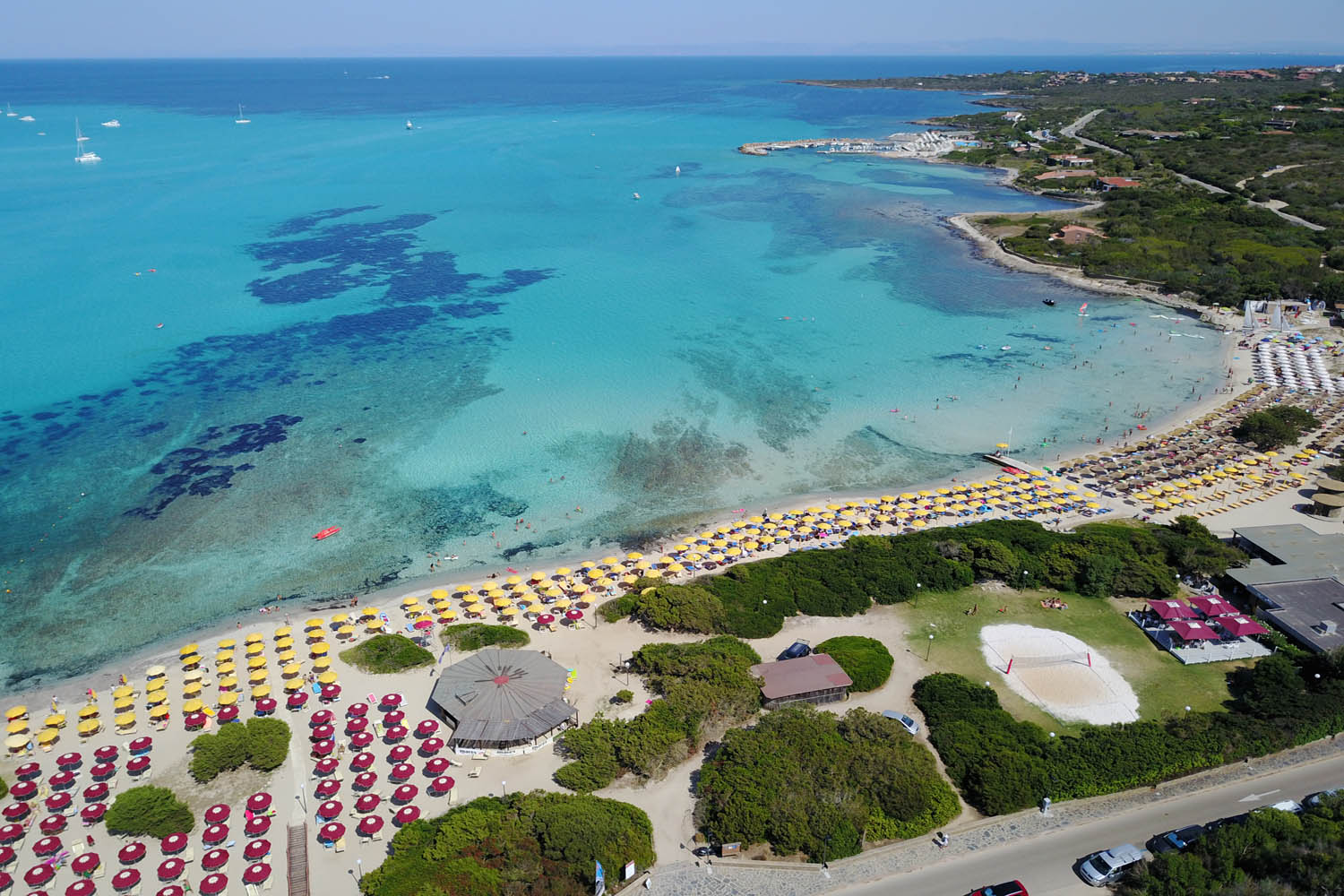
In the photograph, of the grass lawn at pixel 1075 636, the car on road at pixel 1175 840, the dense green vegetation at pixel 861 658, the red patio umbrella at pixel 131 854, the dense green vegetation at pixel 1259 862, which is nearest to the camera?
the dense green vegetation at pixel 1259 862

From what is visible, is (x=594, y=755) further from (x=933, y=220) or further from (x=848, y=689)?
(x=933, y=220)

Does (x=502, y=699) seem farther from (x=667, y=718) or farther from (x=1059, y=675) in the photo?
(x=1059, y=675)

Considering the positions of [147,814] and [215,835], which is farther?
[147,814]

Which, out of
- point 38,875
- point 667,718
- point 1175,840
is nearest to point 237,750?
point 38,875

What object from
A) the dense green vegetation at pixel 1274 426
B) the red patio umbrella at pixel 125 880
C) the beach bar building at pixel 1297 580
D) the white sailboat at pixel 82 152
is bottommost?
the red patio umbrella at pixel 125 880

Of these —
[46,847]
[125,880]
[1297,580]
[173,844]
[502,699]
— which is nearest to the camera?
[125,880]

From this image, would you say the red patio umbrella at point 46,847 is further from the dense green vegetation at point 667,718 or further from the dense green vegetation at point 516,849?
the dense green vegetation at point 667,718

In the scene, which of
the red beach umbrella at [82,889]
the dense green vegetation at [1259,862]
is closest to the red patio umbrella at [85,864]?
the red beach umbrella at [82,889]
